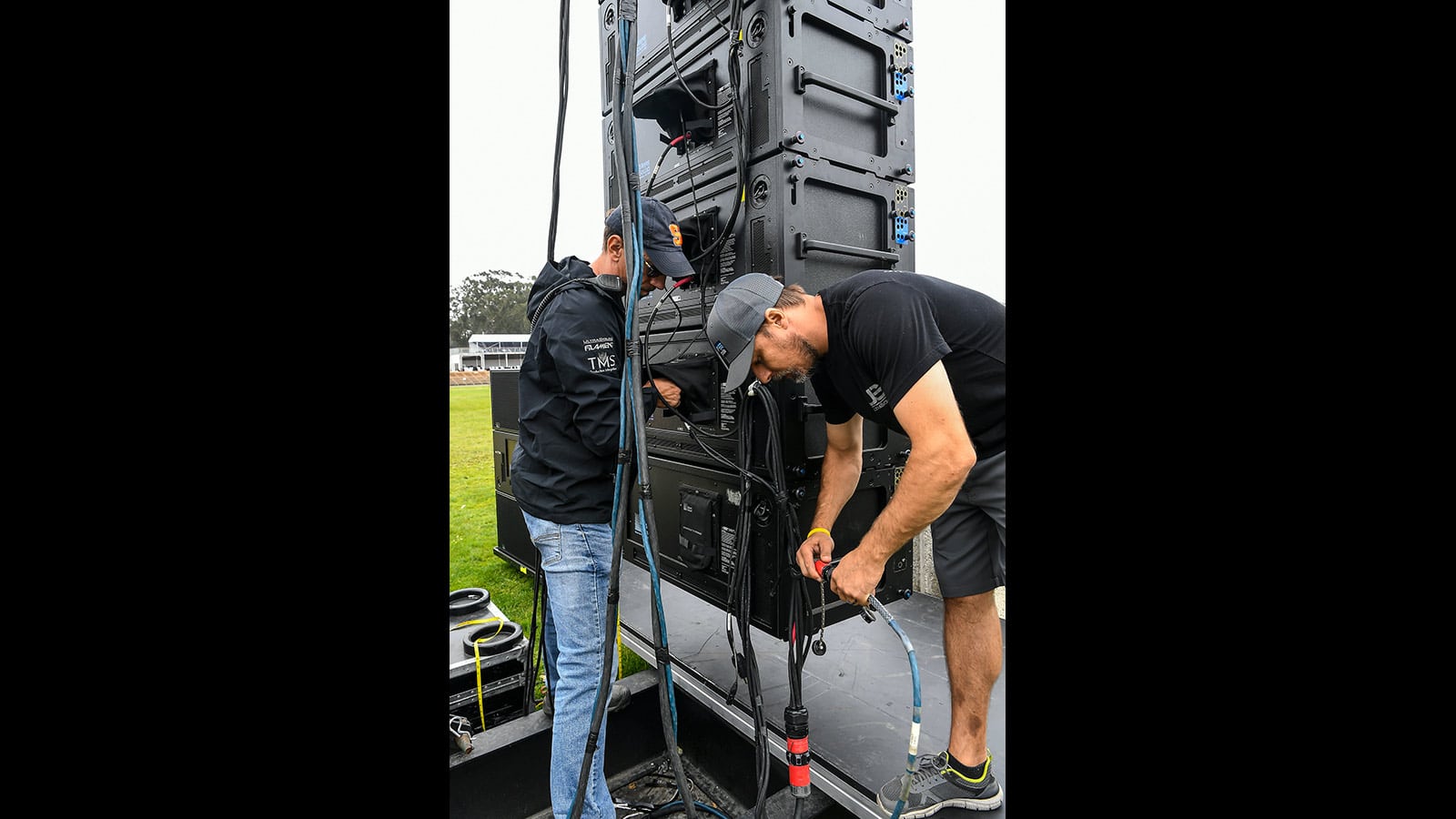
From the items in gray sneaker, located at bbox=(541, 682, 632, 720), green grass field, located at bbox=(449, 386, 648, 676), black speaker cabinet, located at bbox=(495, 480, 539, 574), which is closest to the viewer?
gray sneaker, located at bbox=(541, 682, 632, 720)

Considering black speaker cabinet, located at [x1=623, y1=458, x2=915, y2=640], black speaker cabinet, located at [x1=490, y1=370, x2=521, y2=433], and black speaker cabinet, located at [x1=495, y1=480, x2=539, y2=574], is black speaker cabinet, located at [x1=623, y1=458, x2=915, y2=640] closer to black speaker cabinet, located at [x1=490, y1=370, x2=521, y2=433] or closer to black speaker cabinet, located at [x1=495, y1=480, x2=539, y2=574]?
black speaker cabinet, located at [x1=490, y1=370, x2=521, y2=433]

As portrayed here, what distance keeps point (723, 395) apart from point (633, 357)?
0.82 m

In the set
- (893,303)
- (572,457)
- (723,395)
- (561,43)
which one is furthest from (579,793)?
(561,43)

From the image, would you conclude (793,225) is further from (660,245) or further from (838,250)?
(660,245)

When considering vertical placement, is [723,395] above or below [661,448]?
above

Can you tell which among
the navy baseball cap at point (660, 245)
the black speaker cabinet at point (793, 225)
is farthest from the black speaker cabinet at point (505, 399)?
the navy baseball cap at point (660, 245)

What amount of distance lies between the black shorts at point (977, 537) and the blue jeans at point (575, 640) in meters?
1.31

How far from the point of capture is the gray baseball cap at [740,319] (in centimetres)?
235

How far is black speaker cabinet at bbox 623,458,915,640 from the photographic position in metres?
2.63

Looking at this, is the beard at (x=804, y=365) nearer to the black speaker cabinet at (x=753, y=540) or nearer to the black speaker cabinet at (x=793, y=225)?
the black speaker cabinet at (x=793, y=225)

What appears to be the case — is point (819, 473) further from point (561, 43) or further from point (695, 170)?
point (561, 43)

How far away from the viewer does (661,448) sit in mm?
3291

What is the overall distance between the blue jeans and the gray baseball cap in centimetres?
80

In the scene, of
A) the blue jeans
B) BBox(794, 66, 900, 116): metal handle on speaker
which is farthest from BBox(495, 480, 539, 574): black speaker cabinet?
BBox(794, 66, 900, 116): metal handle on speaker
